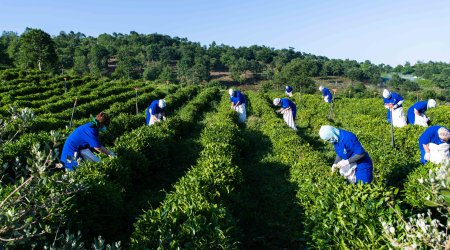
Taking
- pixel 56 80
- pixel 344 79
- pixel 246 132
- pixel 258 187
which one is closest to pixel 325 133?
pixel 258 187

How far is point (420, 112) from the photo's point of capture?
39.8 feet

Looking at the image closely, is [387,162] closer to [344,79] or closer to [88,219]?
[88,219]

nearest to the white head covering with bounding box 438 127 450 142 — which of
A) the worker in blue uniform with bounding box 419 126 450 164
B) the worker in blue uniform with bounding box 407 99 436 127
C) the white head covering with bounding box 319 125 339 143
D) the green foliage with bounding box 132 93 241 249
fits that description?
the worker in blue uniform with bounding box 419 126 450 164

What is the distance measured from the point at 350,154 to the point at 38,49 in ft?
187

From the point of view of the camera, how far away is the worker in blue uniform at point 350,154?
229 inches

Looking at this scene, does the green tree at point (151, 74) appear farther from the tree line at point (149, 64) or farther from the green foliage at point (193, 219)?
the green foliage at point (193, 219)

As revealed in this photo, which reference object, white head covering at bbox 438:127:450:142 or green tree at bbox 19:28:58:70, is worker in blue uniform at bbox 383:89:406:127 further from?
green tree at bbox 19:28:58:70

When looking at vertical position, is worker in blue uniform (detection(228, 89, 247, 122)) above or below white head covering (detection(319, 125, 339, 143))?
below

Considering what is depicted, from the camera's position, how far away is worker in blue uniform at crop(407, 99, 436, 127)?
Result: 11789 millimetres

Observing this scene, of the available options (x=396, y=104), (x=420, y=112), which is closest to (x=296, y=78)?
(x=396, y=104)

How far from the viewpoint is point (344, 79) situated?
99625 millimetres

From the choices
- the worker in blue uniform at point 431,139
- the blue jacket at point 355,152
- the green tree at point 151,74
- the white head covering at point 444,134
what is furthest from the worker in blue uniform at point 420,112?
the green tree at point 151,74

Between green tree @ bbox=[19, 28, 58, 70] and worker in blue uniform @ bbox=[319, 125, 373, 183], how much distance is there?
55620 millimetres

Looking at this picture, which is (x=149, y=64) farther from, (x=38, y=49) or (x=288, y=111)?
(x=288, y=111)
